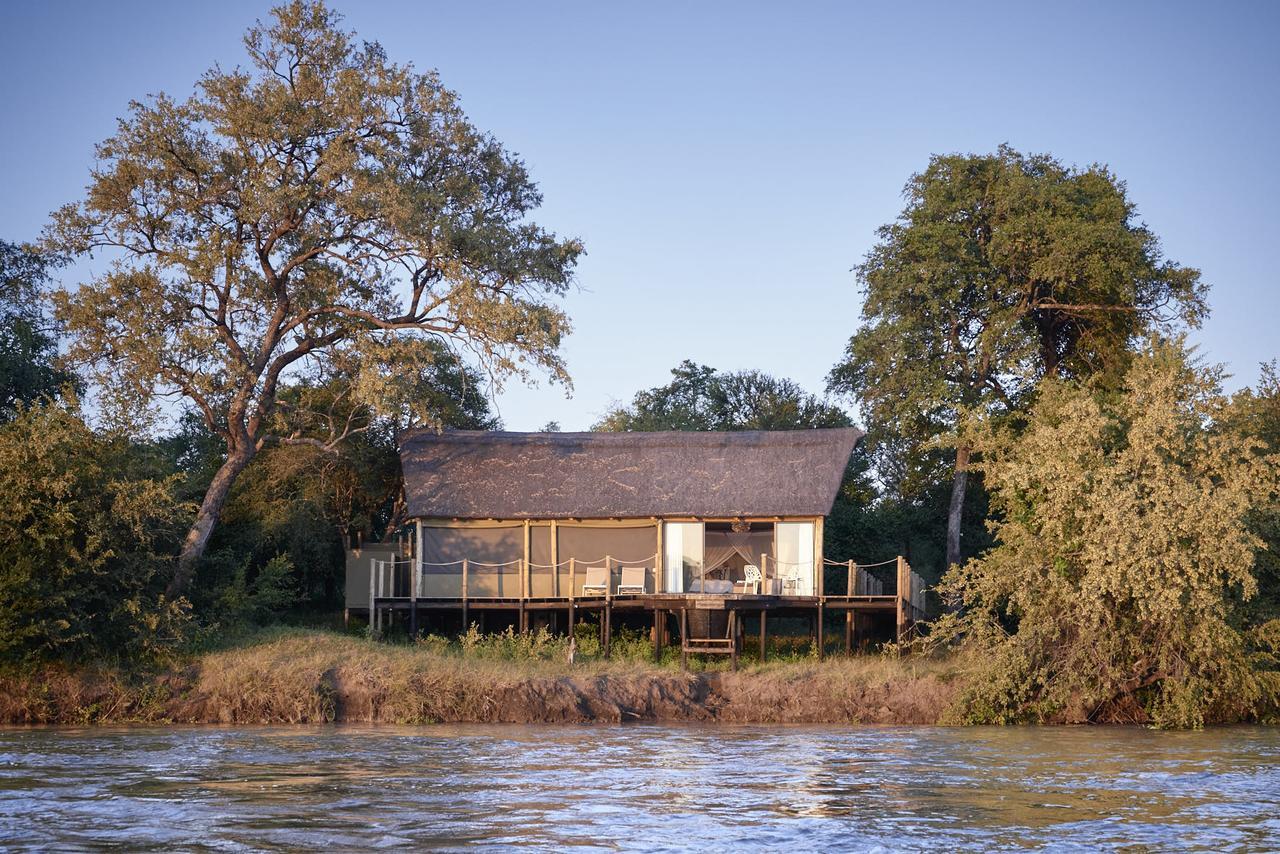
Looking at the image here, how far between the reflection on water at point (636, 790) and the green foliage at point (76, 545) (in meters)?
2.57

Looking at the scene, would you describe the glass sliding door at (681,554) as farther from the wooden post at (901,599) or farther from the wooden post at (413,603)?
the wooden post at (413,603)

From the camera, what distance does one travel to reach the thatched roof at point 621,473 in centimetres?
3005

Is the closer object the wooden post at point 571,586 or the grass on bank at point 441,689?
the grass on bank at point 441,689

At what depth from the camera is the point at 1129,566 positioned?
74.3ft

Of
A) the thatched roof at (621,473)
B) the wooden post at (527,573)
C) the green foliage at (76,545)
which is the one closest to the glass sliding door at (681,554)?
the thatched roof at (621,473)

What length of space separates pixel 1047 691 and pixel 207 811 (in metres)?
16.4

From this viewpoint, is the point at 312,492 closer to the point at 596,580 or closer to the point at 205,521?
the point at 205,521

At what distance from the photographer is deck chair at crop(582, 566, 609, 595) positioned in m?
29.5

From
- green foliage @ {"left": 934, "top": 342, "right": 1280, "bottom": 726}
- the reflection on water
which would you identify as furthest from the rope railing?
the reflection on water

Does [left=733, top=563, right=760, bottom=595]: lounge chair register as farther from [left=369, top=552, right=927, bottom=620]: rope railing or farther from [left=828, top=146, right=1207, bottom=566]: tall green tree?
[left=828, top=146, right=1207, bottom=566]: tall green tree

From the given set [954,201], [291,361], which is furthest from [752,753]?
[954,201]

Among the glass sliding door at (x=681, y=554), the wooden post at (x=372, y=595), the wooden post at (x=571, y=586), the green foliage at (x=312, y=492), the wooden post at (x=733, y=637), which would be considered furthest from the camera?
the green foliage at (x=312, y=492)

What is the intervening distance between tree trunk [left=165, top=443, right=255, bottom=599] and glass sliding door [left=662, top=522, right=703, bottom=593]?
9.48 m

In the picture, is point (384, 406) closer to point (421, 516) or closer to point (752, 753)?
point (421, 516)
